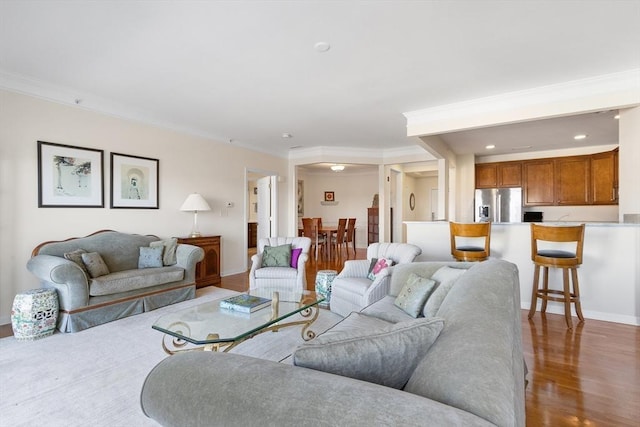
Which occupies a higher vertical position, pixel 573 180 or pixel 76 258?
pixel 573 180

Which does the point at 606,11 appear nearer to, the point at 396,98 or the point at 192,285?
the point at 396,98

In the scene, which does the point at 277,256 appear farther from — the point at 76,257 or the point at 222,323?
the point at 76,257

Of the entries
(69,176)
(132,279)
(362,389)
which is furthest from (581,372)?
(69,176)

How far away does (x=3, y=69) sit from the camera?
2893mm

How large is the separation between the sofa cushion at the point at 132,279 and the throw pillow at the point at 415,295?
2681 millimetres

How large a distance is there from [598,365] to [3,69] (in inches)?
222

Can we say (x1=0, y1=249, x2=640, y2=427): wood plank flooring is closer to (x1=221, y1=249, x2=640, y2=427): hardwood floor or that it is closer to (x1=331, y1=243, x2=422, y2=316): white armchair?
(x1=221, y1=249, x2=640, y2=427): hardwood floor

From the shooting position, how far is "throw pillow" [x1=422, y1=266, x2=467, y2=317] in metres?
1.88

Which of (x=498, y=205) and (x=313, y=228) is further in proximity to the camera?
(x=313, y=228)

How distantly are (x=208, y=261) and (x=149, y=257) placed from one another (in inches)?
40.3

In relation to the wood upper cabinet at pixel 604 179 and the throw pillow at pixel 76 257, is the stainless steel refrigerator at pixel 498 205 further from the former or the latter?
the throw pillow at pixel 76 257

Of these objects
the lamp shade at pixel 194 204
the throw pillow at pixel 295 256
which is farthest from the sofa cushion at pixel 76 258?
the throw pillow at pixel 295 256

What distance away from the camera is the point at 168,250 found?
3.88 metres

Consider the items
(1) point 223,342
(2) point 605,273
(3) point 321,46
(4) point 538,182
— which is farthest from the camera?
(4) point 538,182
